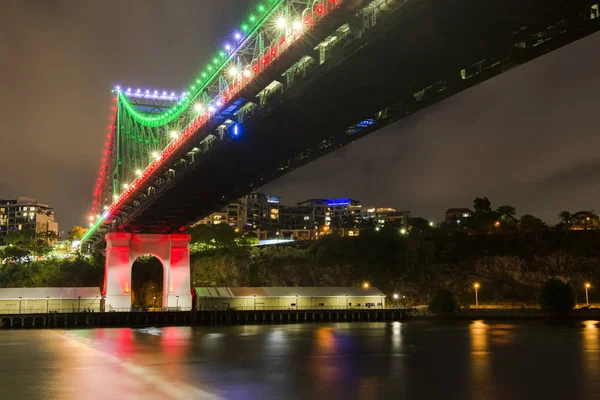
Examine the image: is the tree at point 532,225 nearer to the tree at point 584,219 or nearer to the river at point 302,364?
the tree at point 584,219

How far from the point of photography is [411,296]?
3324 inches

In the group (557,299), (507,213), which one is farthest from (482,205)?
(557,299)

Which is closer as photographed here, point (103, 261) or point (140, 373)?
point (140, 373)

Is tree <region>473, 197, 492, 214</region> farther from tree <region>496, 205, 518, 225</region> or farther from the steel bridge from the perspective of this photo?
the steel bridge

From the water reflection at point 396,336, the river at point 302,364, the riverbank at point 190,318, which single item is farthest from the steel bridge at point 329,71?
the riverbank at point 190,318

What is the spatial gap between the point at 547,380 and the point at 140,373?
2111 centimetres

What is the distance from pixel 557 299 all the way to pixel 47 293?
57.9 meters

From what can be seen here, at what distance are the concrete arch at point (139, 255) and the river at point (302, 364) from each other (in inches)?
571

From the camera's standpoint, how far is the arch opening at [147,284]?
83037mm

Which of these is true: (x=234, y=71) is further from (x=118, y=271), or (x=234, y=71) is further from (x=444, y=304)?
(x=444, y=304)

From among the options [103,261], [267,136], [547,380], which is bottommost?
[547,380]

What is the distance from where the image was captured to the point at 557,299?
229 feet

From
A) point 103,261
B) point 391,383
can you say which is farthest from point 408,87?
point 103,261

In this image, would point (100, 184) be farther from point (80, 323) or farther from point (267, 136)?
point (267, 136)
